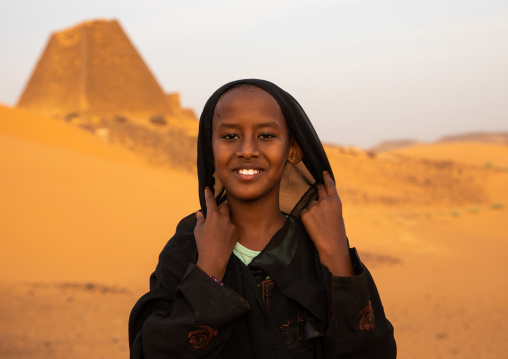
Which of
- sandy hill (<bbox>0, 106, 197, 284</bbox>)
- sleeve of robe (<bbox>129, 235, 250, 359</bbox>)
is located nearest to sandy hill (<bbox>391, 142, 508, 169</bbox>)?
sandy hill (<bbox>0, 106, 197, 284</bbox>)

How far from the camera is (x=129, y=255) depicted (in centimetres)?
843

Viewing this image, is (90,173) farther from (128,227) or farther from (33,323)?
(33,323)

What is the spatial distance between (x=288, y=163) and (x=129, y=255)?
687cm

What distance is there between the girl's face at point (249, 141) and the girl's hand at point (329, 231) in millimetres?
168

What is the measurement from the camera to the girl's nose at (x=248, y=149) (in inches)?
67.6

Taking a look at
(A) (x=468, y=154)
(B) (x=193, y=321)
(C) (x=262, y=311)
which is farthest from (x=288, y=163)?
(A) (x=468, y=154)

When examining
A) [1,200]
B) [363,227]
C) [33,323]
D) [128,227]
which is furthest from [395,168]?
[33,323]

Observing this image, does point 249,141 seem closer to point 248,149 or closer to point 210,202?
point 248,149

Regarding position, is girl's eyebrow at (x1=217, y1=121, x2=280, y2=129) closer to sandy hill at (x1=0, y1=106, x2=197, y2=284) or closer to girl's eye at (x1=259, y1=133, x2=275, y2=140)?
girl's eye at (x1=259, y1=133, x2=275, y2=140)

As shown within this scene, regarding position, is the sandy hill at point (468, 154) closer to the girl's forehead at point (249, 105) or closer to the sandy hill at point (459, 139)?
the girl's forehead at point (249, 105)

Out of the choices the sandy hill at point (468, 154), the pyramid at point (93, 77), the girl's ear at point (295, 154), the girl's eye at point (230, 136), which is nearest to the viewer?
the girl's eye at point (230, 136)

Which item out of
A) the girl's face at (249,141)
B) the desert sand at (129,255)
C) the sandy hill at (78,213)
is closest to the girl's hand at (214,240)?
the girl's face at (249,141)

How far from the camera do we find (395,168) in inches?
902

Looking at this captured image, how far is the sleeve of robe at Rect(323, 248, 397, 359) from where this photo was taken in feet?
5.29
